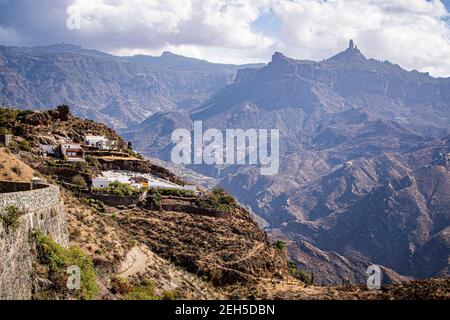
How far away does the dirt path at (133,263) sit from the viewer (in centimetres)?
3897

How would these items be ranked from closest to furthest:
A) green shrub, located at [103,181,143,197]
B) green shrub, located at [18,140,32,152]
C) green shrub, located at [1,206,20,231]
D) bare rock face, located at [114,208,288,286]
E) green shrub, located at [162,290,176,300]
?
1. green shrub, located at [1,206,20,231]
2. green shrub, located at [162,290,176,300]
3. bare rock face, located at [114,208,288,286]
4. green shrub, located at [103,181,143,197]
5. green shrub, located at [18,140,32,152]

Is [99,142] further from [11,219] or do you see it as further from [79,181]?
[11,219]

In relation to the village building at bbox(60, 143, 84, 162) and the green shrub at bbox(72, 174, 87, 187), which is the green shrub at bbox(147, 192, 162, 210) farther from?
the village building at bbox(60, 143, 84, 162)

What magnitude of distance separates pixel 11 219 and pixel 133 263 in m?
18.1

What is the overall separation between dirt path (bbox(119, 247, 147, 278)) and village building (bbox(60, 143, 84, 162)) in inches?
849

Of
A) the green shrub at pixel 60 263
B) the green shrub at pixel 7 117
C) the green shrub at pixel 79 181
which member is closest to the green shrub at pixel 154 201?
the green shrub at pixel 79 181

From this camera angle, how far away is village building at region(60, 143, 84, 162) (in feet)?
209

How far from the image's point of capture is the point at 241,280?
46688mm

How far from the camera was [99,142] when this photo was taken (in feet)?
245

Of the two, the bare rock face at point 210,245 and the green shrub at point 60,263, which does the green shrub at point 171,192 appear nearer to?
the bare rock face at point 210,245

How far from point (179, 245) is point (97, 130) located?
34.4m

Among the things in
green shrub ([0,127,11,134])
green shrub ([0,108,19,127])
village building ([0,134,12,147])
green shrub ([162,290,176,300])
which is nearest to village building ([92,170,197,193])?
village building ([0,134,12,147])
